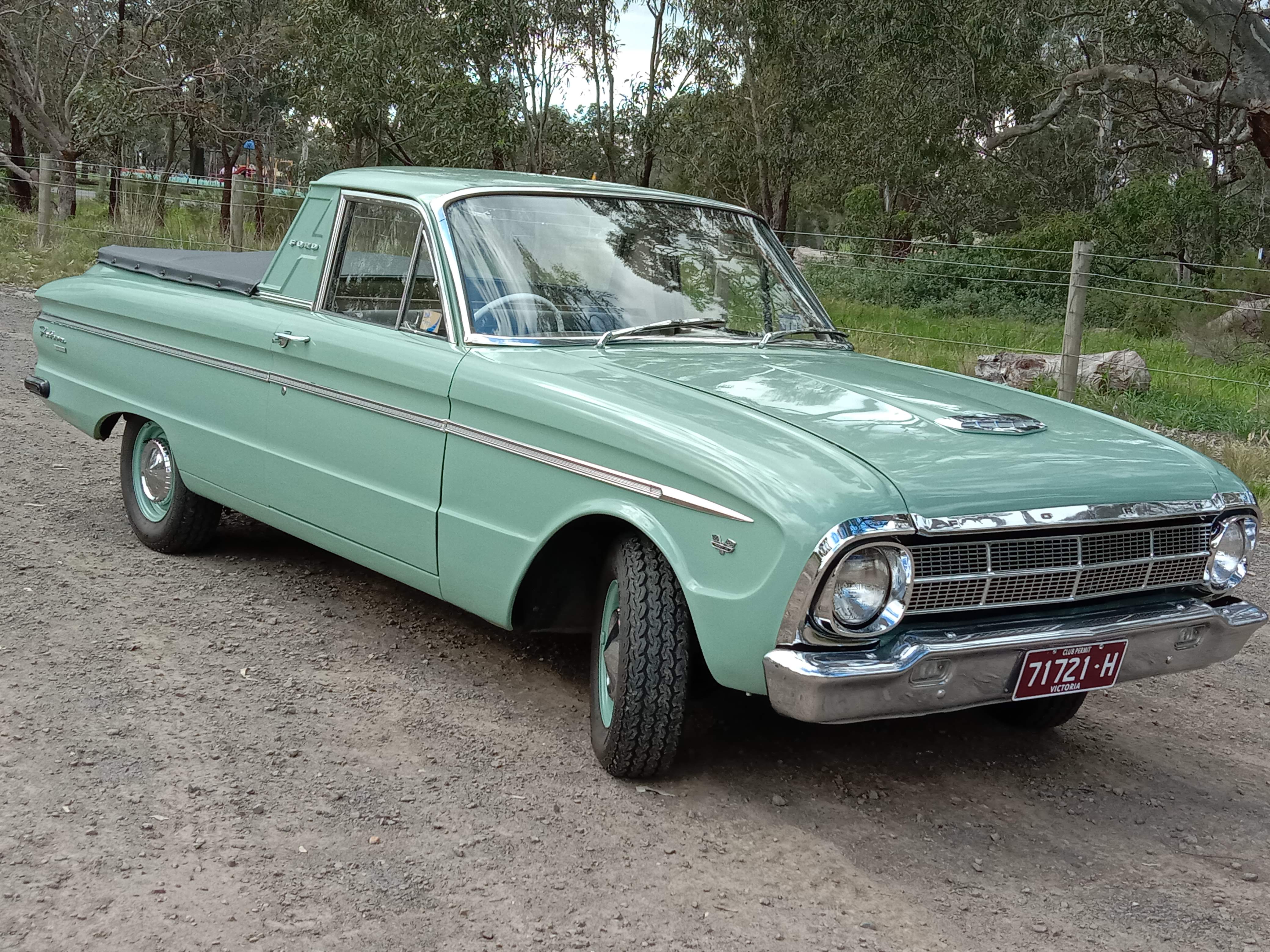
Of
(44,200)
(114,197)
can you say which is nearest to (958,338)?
(114,197)

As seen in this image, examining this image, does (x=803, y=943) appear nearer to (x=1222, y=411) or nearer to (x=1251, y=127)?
(x=1222, y=411)

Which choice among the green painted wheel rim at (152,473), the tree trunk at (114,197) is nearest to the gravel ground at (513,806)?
the green painted wheel rim at (152,473)

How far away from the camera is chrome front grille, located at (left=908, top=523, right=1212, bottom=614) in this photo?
3.17 meters

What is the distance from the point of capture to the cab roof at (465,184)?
4449mm

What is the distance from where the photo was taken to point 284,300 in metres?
4.91

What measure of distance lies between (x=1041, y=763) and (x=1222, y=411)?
23.1 ft

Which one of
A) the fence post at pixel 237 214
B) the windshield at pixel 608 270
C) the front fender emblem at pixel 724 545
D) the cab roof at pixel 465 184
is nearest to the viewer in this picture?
the front fender emblem at pixel 724 545

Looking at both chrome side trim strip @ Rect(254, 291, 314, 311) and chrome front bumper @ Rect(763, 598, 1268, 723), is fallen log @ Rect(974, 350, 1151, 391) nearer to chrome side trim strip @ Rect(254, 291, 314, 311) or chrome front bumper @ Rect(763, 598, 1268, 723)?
chrome side trim strip @ Rect(254, 291, 314, 311)

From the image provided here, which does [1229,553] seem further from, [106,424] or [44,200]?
[44,200]

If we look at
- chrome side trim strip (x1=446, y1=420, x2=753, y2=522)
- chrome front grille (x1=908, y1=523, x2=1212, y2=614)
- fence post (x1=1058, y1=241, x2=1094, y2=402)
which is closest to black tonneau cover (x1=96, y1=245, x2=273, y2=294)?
chrome side trim strip (x1=446, y1=420, x2=753, y2=522)

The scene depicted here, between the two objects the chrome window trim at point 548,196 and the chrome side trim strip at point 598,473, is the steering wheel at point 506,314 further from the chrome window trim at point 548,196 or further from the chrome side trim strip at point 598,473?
the chrome side trim strip at point 598,473

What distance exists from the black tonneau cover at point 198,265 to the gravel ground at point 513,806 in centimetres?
125

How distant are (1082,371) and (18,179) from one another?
19810 mm

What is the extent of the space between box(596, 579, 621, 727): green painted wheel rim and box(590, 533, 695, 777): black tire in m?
0.06
